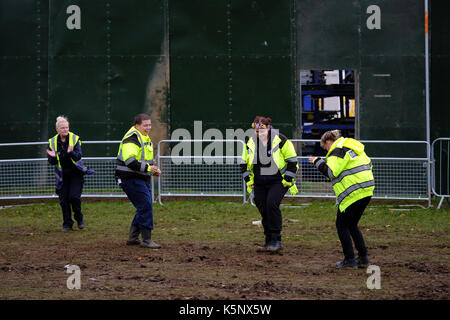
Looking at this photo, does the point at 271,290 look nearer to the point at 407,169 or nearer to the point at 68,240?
the point at 68,240

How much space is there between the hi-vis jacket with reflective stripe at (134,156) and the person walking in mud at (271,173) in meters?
1.52

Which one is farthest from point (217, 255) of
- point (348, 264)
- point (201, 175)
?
point (201, 175)

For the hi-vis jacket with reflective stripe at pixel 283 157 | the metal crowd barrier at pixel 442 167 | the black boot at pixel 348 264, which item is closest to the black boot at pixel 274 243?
the hi-vis jacket with reflective stripe at pixel 283 157

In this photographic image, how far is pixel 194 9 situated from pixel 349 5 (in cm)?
356

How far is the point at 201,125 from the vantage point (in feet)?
57.0

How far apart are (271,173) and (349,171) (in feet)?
5.78

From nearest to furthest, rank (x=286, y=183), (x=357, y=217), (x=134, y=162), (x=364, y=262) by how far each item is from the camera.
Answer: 1. (x=357, y=217)
2. (x=364, y=262)
3. (x=134, y=162)
4. (x=286, y=183)

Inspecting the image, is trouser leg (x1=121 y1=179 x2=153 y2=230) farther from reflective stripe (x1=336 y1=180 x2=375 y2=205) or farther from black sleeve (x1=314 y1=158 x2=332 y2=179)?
reflective stripe (x1=336 y1=180 x2=375 y2=205)

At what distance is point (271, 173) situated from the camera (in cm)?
1098

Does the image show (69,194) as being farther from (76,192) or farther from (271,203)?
(271,203)

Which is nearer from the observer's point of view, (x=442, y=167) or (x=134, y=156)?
(x=134, y=156)

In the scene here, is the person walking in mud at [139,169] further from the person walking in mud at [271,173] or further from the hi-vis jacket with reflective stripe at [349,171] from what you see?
the hi-vis jacket with reflective stripe at [349,171]

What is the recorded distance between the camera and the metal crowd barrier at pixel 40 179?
648 inches

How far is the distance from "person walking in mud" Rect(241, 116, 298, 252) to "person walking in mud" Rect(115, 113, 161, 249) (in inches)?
59.2
